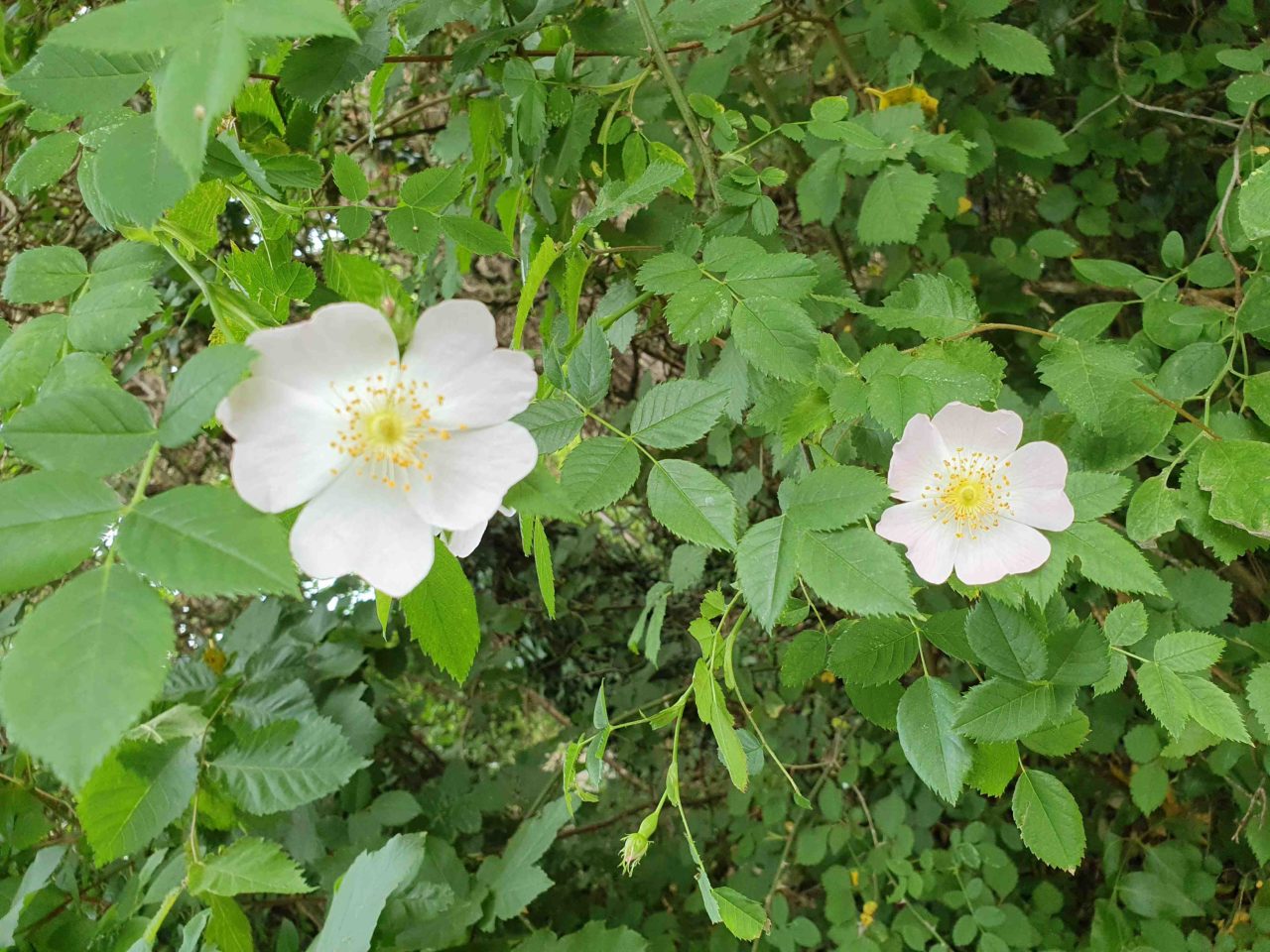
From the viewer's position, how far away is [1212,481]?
0.92 metres

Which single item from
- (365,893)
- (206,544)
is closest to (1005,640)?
(206,544)

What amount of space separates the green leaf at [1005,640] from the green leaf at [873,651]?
3.0 inches

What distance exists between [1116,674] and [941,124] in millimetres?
1135

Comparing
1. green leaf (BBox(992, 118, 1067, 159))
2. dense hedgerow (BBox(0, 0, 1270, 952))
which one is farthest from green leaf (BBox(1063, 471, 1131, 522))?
green leaf (BBox(992, 118, 1067, 159))

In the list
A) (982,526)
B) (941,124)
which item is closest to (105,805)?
(982,526)

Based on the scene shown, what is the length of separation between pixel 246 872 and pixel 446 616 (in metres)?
0.47

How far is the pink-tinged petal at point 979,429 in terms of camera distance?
83cm

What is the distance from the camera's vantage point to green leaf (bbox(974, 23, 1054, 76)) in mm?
1402

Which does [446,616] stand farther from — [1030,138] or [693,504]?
[1030,138]

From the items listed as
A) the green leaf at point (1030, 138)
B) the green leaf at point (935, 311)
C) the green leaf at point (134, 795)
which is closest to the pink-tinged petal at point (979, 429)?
the green leaf at point (935, 311)

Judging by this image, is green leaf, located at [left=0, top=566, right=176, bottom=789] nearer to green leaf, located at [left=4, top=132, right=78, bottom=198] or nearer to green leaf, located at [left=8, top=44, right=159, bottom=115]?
green leaf, located at [left=8, top=44, right=159, bottom=115]

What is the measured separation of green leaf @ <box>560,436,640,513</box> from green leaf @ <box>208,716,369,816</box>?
0.56m

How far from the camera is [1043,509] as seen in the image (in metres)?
0.80

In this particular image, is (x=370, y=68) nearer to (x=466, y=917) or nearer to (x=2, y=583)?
(x=2, y=583)
